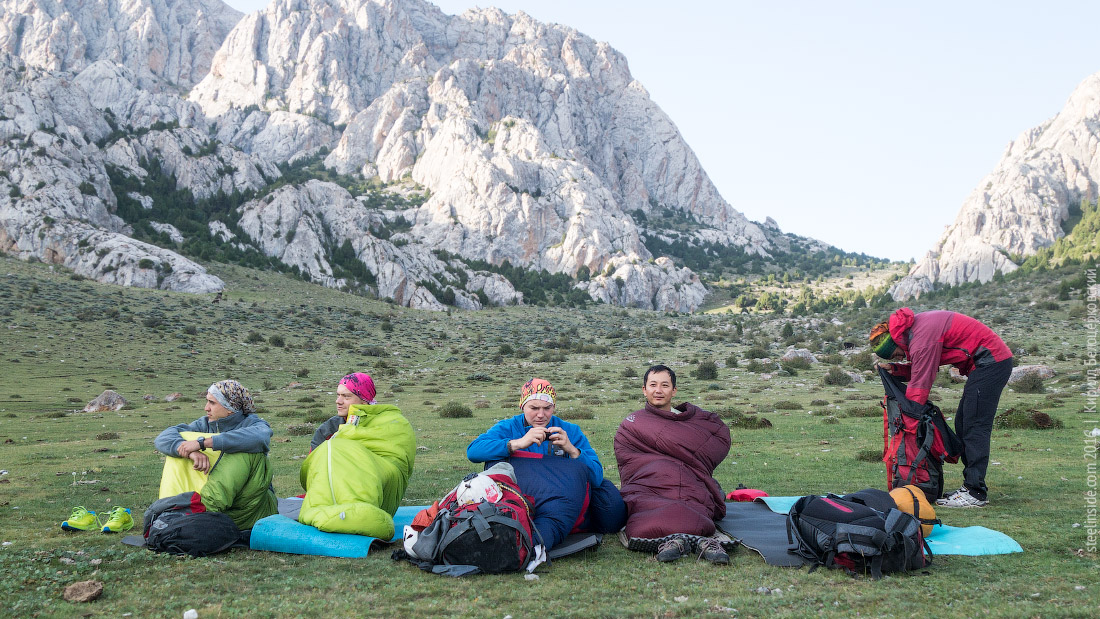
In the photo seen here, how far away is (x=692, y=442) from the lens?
737cm

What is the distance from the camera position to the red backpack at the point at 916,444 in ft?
26.6

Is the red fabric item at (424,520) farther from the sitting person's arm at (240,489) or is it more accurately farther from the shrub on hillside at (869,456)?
the shrub on hillside at (869,456)

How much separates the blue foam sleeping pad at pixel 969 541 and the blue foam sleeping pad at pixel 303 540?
556 centimetres

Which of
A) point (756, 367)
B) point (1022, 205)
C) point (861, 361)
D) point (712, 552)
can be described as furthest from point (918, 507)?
point (1022, 205)

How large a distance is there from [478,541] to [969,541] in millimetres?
4803

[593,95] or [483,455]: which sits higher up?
[593,95]

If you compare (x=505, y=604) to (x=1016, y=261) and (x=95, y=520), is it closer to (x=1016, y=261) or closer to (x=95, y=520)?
(x=95, y=520)

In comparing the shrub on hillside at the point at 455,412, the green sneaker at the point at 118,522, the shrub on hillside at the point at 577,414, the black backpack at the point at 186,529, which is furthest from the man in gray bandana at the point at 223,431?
the shrub on hillside at the point at 577,414

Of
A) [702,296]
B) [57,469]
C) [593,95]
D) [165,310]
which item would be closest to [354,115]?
[593,95]

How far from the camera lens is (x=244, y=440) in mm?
6703

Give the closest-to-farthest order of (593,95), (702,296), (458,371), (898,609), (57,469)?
1. (898,609)
2. (57,469)
3. (458,371)
4. (702,296)
5. (593,95)

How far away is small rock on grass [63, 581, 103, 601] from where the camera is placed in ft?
15.6

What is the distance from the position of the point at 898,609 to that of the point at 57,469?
12.5 meters

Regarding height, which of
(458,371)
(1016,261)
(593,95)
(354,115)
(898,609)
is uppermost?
(593,95)
